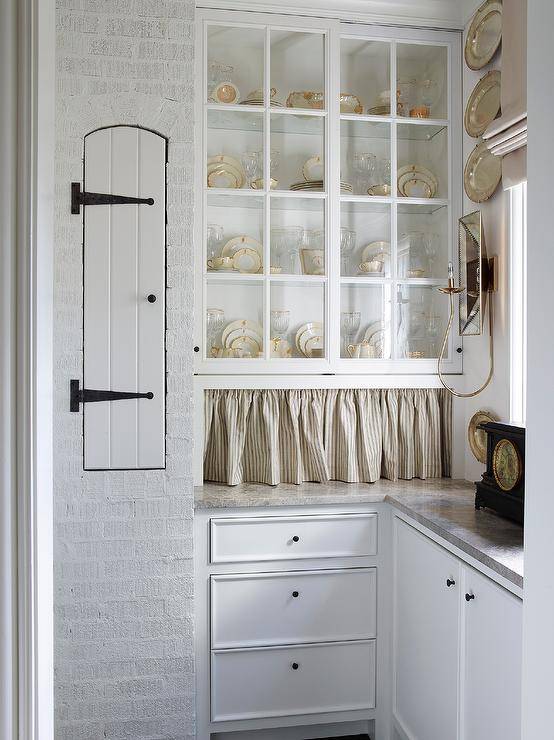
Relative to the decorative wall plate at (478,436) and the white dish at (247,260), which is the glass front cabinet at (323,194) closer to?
the white dish at (247,260)

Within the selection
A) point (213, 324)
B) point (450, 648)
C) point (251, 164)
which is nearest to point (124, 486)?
point (213, 324)

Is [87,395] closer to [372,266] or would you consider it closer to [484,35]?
[372,266]

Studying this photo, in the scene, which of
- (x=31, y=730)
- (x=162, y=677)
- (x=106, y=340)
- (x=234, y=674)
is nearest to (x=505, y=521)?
(x=234, y=674)

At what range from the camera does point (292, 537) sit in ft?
7.66

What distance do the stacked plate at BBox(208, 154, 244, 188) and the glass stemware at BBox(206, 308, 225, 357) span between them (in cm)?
50

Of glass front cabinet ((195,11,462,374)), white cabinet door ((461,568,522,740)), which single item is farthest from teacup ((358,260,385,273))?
white cabinet door ((461,568,522,740))

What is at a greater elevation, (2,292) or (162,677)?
(2,292)

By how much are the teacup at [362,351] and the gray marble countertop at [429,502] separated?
1.72ft

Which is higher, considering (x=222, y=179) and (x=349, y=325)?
(x=222, y=179)

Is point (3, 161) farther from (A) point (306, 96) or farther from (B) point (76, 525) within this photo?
(A) point (306, 96)

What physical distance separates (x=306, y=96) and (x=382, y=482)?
5.32 ft

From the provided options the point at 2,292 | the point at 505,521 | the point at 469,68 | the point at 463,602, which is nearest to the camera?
the point at 2,292

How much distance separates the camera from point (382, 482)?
2646mm

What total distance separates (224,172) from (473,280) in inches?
42.2
